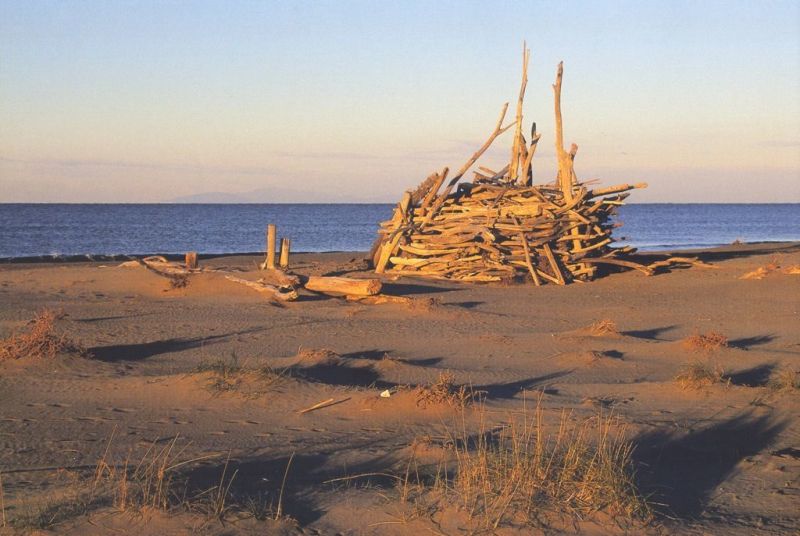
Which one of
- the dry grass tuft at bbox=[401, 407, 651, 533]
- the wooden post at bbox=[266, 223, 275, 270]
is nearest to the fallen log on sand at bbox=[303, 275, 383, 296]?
the wooden post at bbox=[266, 223, 275, 270]

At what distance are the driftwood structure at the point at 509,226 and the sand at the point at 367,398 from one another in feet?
9.20

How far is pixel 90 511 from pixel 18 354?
4978 millimetres

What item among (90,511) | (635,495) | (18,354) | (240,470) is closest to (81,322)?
(18,354)

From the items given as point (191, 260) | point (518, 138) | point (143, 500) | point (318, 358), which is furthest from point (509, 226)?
point (143, 500)

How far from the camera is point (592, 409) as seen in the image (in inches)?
324

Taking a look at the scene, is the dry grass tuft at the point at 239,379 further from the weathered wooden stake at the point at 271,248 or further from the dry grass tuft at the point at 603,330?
the weathered wooden stake at the point at 271,248

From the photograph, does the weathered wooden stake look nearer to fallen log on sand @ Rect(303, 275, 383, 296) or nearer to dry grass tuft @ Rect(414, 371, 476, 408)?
fallen log on sand @ Rect(303, 275, 383, 296)

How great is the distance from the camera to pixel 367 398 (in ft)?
26.4

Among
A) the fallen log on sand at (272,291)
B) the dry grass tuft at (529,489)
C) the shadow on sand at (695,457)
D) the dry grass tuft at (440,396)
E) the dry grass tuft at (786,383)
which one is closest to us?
the dry grass tuft at (529,489)

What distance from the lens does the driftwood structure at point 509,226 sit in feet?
61.3

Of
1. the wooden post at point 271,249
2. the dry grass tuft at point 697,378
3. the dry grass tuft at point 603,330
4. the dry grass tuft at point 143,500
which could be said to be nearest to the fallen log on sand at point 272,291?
the wooden post at point 271,249

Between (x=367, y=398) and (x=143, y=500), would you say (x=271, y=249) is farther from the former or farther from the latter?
(x=143, y=500)

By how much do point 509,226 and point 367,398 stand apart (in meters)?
11.1

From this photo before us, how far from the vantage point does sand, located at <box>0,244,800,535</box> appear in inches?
215
